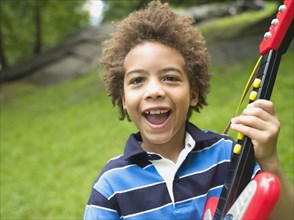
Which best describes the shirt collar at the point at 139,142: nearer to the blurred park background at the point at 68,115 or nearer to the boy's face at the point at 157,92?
the boy's face at the point at 157,92

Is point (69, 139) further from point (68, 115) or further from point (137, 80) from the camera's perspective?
point (137, 80)

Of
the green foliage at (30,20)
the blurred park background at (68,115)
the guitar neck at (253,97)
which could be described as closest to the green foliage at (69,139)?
the blurred park background at (68,115)

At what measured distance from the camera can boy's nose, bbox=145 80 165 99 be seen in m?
1.48

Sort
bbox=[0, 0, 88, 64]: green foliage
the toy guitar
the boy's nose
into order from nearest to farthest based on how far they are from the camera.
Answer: the toy guitar < the boy's nose < bbox=[0, 0, 88, 64]: green foliage

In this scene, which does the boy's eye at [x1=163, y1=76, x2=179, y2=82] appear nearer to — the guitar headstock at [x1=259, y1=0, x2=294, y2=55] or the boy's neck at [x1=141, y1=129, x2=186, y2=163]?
the boy's neck at [x1=141, y1=129, x2=186, y2=163]

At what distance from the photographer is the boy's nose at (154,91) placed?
58.2 inches

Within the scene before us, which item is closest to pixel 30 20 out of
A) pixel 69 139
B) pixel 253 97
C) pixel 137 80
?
pixel 69 139

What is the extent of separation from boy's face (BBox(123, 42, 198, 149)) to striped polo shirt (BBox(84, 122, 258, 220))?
117 millimetres

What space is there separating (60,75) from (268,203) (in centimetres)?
1085

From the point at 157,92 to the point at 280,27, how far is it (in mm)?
534

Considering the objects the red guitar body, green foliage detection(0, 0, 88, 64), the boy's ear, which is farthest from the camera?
green foliage detection(0, 0, 88, 64)

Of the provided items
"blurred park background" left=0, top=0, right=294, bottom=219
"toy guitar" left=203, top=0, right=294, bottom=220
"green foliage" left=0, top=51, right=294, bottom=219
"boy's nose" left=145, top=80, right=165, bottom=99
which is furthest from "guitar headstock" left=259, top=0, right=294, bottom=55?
"green foliage" left=0, top=51, right=294, bottom=219

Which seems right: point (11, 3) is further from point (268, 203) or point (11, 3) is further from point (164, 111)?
point (268, 203)

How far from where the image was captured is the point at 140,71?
5.12 ft
